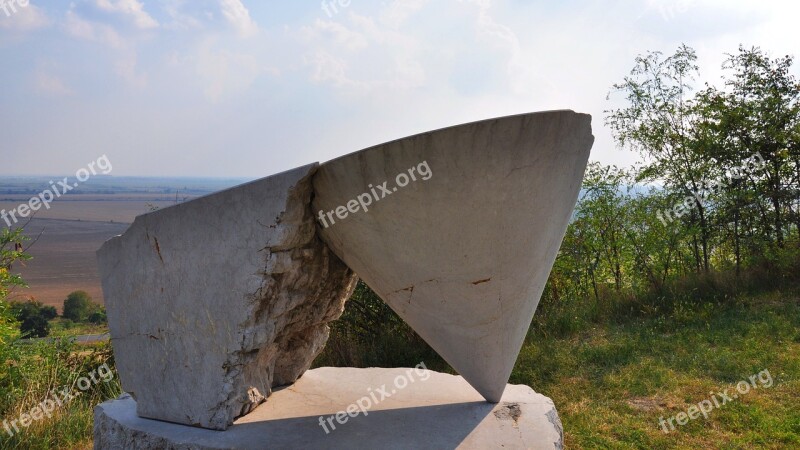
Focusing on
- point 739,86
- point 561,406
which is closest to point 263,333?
point 561,406

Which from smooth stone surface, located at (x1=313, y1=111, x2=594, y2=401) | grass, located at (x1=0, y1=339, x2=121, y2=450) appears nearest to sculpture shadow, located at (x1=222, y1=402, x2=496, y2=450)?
smooth stone surface, located at (x1=313, y1=111, x2=594, y2=401)

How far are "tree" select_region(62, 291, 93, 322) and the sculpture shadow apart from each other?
8.90 m

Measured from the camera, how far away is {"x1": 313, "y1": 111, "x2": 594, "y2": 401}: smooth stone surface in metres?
3.12

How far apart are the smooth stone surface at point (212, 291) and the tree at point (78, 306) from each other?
8138 millimetres

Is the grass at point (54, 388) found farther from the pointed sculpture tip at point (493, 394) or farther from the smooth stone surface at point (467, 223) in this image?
the pointed sculpture tip at point (493, 394)

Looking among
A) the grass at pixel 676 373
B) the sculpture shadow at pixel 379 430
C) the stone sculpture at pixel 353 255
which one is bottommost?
the grass at pixel 676 373

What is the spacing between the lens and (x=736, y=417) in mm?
4883

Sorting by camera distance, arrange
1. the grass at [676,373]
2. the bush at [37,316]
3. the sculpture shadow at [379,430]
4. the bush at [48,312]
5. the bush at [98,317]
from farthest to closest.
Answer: the bush at [48,312] → the bush at [98,317] → the bush at [37,316] → the grass at [676,373] → the sculpture shadow at [379,430]

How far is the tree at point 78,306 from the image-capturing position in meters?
11.3

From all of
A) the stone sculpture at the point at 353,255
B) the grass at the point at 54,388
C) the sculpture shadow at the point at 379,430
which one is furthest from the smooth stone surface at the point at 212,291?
the grass at the point at 54,388

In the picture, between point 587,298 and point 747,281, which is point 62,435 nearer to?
point 587,298

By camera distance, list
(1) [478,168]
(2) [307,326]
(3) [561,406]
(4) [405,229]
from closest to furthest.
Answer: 1. (1) [478,168]
2. (4) [405,229]
3. (2) [307,326]
4. (3) [561,406]

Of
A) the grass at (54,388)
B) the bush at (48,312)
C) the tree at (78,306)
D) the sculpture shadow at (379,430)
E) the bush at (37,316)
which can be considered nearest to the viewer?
the sculpture shadow at (379,430)

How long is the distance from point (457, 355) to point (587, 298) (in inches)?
210
